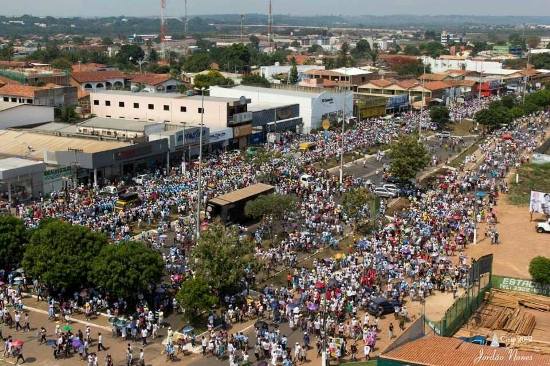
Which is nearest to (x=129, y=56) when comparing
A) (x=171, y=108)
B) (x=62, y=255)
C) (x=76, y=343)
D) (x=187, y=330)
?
(x=171, y=108)

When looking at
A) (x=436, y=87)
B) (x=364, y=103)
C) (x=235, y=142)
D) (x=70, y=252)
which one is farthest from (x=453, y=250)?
(x=436, y=87)

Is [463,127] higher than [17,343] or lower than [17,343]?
lower

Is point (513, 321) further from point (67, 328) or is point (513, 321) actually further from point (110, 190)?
point (110, 190)

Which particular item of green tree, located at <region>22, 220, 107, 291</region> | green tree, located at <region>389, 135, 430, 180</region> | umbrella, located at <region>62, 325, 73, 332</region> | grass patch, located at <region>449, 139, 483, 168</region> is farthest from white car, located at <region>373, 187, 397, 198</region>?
umbrella, located at <region>62, 325, 73, 332</region>

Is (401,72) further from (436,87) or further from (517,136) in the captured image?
(517,136)

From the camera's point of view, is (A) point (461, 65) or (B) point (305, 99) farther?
(A) point (461, 65)

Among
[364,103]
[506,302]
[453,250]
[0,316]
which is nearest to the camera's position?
[0,316]

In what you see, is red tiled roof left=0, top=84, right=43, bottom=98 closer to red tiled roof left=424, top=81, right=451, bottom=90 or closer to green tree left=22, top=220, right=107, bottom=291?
green tree left=22, top=220, right=107, bottom=291

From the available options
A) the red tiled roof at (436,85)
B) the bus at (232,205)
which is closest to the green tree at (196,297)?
the bus at (232,205)
